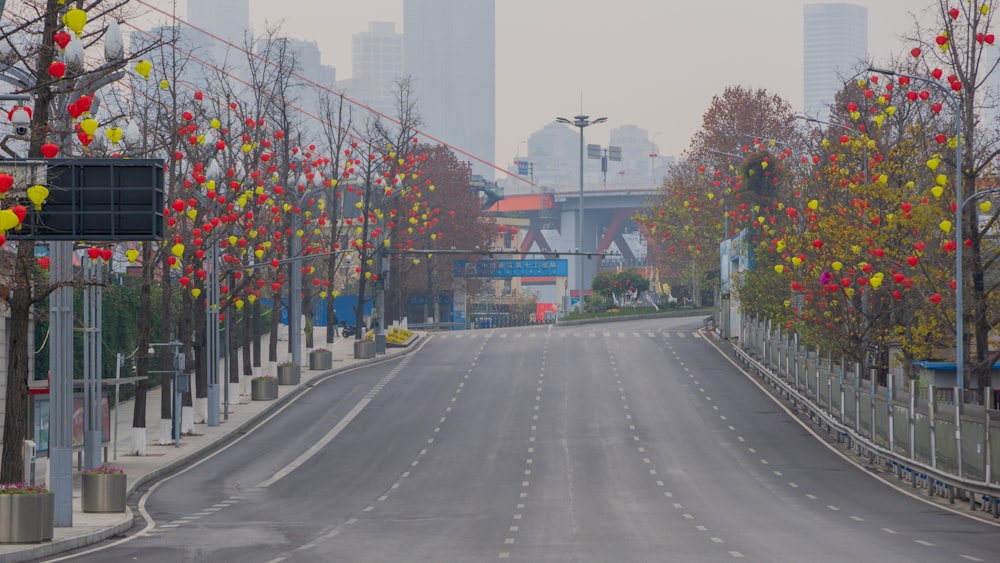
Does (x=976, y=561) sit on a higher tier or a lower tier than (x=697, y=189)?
lower

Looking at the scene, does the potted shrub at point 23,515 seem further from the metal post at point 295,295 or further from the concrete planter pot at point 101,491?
the metal post at point 295,295

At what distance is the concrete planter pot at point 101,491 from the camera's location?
102 ft

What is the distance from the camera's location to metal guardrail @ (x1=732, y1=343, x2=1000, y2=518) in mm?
31547

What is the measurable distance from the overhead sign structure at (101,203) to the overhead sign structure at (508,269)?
90.4 m

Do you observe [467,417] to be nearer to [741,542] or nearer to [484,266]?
[741,542]

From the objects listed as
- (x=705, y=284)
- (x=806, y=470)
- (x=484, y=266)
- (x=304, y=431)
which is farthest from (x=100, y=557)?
(x=484, y=266)

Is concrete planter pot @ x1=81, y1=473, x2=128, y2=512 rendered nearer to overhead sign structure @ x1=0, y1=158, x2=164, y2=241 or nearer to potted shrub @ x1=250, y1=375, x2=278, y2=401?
overhead sign structure @ x1=0, y1=158, x2=164, y2=241

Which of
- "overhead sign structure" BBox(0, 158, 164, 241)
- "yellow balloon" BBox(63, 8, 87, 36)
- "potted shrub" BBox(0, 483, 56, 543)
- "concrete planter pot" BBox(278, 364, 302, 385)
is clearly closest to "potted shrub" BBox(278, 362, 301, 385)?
"concrete planter pot" BBox(278, 364, 302, 385)

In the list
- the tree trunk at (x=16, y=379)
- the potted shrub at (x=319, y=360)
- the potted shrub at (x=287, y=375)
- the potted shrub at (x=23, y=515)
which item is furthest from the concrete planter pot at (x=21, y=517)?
the potted shrub at (x=319, y=360)

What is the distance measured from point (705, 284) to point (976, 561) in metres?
73.3

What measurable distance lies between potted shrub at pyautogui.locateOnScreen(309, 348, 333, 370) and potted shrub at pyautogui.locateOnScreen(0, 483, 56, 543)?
47.5 m

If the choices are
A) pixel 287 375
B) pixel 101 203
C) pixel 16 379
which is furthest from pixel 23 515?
pixel 287 375

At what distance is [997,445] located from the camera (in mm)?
30641

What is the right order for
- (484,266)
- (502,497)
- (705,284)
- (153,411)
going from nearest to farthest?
(502,497)
(153,411)
(705,284)
(484,266)
